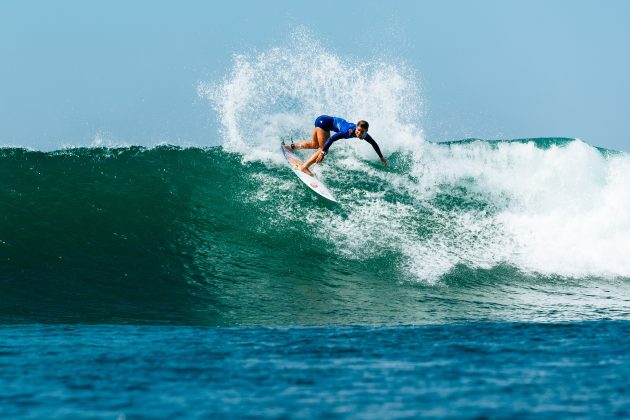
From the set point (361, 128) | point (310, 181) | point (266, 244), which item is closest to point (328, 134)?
point (310, 181)

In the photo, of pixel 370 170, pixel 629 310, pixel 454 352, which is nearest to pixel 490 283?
pixel 629 310

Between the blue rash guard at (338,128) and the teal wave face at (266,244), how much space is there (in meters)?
1.11

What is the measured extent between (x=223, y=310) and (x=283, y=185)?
179 inches

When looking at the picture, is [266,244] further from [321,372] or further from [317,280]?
[321,372]

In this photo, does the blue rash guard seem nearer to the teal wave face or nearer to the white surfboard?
the white surfboard

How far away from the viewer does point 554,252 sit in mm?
12195

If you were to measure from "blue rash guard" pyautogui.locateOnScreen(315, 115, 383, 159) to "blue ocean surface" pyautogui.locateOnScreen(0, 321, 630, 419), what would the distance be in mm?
5010

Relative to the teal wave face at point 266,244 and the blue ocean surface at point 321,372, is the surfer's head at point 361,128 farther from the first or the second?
the blue ocean surface at point 321,372

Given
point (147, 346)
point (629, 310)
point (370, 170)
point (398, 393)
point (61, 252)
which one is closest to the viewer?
point (398, 393)

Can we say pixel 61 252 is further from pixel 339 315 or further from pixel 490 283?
pixel 490 283

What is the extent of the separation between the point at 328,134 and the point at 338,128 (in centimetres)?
49

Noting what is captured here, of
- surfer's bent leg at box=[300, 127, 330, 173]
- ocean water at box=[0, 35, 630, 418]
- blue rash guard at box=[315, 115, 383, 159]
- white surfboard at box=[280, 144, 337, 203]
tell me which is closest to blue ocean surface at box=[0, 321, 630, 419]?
ocean water at box=[0, 35, 630, 418]

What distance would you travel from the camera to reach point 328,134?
12.6 meters

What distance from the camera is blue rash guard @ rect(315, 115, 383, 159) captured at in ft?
38.4
